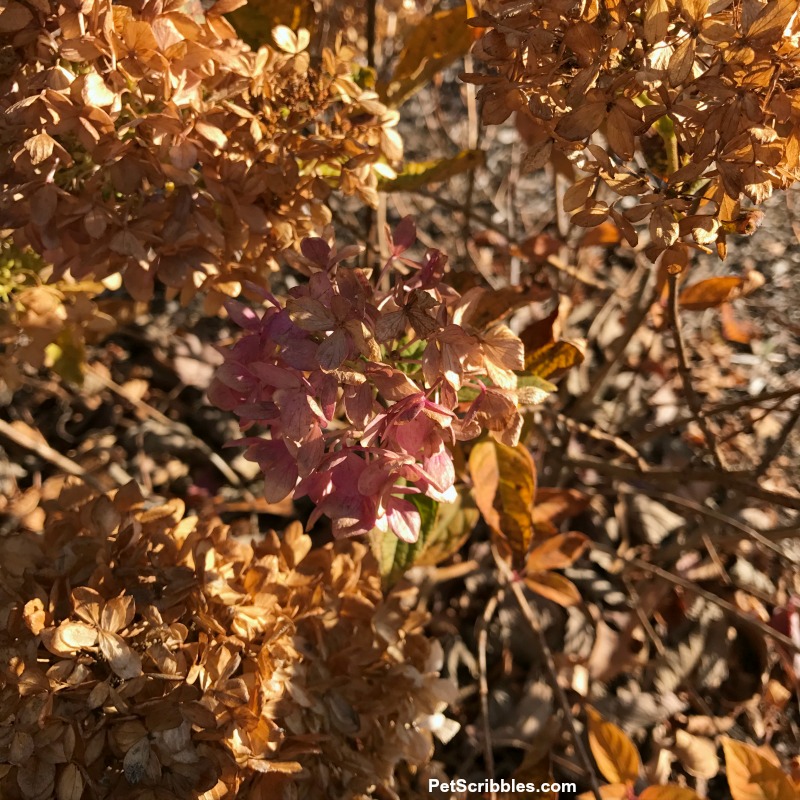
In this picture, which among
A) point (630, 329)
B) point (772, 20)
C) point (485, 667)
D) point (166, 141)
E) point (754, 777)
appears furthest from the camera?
point (485, 667)

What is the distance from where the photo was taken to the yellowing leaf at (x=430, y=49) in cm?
105

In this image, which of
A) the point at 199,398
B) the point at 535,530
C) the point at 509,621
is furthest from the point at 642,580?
the point at 199,398

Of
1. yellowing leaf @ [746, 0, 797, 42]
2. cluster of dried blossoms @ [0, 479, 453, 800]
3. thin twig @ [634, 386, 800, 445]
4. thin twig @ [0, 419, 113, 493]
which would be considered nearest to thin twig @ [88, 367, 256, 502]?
thin twig @ [0, 419, 113, 493]

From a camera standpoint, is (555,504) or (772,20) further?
(555,504)

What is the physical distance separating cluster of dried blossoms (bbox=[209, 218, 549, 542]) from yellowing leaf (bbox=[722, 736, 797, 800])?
1.86ft

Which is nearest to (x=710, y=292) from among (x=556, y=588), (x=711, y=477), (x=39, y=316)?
(x=711, y=477)

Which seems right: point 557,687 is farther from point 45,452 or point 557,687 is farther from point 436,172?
point 45,452

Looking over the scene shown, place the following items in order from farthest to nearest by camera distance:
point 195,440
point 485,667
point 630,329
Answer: point 195,440
point 485,667
point 630,329

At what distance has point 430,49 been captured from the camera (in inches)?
41.9

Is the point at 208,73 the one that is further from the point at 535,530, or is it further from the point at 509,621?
the point at 509,621

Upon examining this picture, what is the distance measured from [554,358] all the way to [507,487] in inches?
7.2

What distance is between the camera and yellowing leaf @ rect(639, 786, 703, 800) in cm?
92

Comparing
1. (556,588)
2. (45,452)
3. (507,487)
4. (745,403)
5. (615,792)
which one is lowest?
(615,792)

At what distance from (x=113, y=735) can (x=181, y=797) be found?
93 mm
